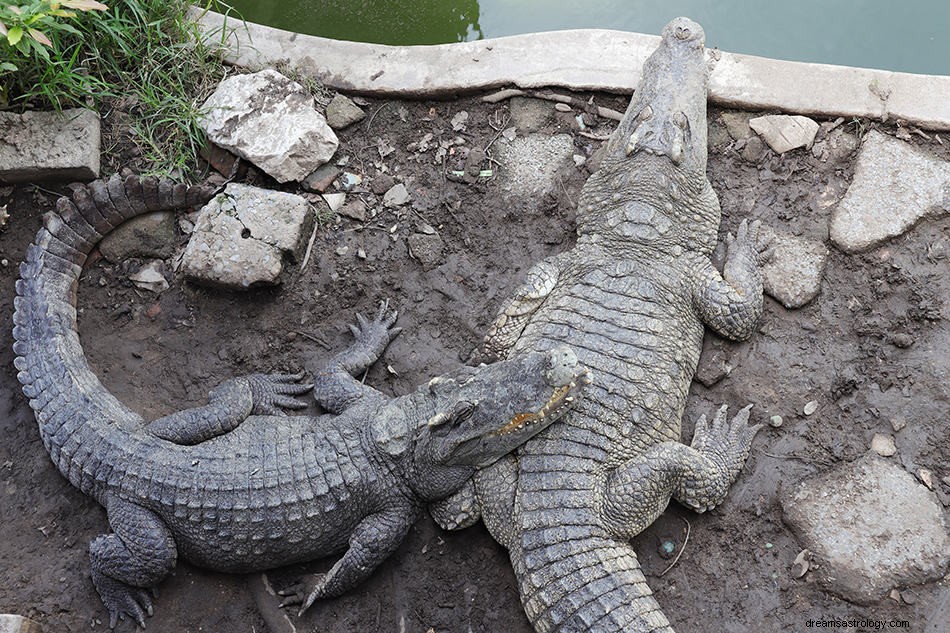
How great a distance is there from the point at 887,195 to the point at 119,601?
412 cm

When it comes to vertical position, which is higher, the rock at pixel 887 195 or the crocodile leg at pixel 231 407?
the rock at pixel 887 195

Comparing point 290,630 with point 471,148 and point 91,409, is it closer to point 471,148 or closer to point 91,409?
point 91,409

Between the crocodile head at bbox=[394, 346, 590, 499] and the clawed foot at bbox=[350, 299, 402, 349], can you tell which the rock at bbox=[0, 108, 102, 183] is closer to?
the clawed foot at bbox=[350, 299, 402, 349]

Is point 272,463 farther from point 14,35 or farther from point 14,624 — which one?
point 14,35

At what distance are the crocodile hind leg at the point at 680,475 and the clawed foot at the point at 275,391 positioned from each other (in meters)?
1.56

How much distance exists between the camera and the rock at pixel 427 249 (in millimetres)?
4047

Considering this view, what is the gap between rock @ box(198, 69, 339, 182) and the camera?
407 cm

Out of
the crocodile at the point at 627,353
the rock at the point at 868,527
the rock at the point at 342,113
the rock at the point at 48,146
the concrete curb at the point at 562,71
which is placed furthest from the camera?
the rock at the point at 342,113

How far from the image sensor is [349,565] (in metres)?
3.31

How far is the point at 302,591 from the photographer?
344cm

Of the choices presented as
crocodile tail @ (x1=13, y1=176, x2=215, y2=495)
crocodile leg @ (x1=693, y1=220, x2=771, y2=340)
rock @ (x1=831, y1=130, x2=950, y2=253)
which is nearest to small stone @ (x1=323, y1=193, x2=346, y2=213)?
crocodile tail @ (x1=13, y1=176, x2=215, y2=495)

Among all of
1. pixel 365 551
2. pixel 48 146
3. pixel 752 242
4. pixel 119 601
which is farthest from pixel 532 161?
pixel 119 601

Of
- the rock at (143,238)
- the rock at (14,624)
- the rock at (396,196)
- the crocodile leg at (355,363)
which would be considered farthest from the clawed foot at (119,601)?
the rock at (396,196)

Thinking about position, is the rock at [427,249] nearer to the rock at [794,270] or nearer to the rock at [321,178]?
the rock at [321,178]
